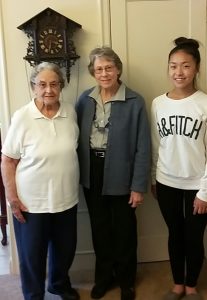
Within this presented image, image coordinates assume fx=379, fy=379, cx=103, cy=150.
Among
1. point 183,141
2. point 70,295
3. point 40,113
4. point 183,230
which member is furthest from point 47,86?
point 70,295

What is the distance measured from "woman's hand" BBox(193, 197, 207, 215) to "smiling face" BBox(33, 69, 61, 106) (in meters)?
0.86

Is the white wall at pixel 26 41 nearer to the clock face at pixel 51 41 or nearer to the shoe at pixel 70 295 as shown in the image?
the clock face at pixel 51 41

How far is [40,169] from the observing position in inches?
70.6

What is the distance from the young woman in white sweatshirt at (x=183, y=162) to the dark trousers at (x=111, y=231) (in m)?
0.22

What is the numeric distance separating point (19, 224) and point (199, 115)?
3.41 ft

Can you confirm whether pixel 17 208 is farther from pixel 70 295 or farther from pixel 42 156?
pixel 70 295

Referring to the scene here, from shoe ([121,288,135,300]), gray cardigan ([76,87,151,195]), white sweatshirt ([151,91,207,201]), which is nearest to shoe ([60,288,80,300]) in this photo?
shoe ([121,288,135,300])

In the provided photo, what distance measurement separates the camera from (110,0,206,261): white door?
2.19 m

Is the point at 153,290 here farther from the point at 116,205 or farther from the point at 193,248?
the point at 116,205

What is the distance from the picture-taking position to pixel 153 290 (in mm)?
2260

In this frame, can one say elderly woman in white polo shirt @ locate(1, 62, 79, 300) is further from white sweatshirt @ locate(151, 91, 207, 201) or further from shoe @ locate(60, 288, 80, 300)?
white sweatshirt @ locate(151, 91, 207, 201)

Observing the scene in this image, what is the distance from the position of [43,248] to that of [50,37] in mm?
1132

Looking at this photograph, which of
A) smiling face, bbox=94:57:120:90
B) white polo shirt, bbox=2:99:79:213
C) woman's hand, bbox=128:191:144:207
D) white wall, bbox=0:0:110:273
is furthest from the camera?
white wall, bbox=0:0:110:273

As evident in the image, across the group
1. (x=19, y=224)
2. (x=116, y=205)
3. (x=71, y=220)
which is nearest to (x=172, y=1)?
(x=116, y=205)
